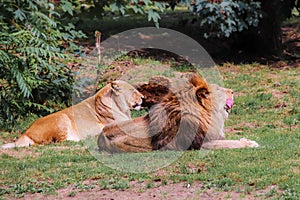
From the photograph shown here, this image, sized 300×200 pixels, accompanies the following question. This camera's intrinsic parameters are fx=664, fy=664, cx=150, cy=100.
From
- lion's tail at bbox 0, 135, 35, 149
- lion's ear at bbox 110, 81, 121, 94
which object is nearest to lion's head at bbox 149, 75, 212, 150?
lion's ear at bbox 110, 81, 121, 94

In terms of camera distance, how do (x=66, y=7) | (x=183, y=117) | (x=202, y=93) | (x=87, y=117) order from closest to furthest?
(x=183, y=117)
(x=202, y=93)
(x=87, y=117)
(x=66, y=7)

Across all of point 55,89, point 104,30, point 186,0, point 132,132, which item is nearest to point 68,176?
point 132,132

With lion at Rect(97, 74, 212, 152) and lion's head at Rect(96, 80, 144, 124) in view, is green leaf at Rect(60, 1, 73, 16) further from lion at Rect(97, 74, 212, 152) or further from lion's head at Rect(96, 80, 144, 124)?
lion at Rect(97, 74, 212, 152)

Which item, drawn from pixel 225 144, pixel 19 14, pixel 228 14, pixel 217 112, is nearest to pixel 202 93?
pixel 217 112

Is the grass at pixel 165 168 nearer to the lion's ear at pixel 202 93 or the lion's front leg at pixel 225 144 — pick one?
the lion's front leg at pixel 225 144

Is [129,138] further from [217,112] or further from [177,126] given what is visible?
[217,112]

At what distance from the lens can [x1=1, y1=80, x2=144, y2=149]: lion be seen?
10.0m

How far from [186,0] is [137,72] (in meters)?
1.92

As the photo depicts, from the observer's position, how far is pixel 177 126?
802 cm

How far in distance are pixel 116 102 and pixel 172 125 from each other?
2.65 meters

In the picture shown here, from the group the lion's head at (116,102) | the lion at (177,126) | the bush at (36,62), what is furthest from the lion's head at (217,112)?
the bush at (36,62)

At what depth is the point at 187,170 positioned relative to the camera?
24.2 feet

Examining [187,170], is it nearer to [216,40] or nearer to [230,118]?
[230,118]

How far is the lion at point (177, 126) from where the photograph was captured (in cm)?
802
